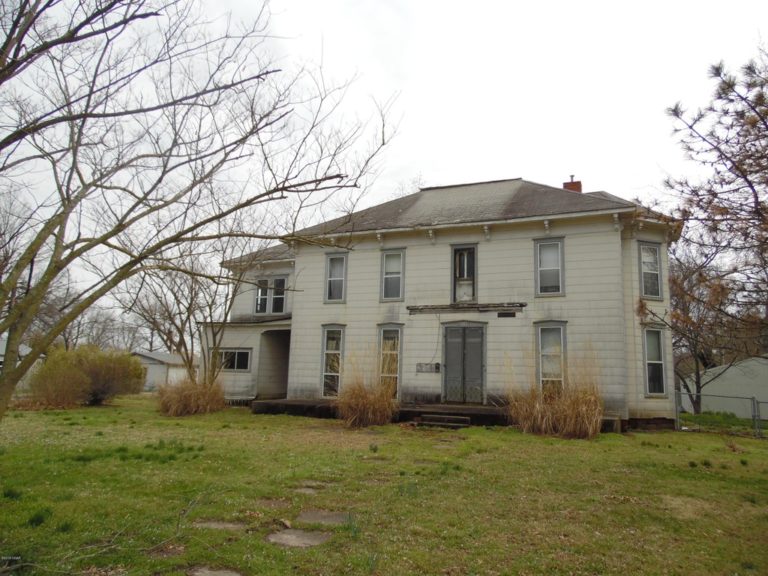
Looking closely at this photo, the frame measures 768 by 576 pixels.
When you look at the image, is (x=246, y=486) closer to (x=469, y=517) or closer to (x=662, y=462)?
(x=469, y=517)

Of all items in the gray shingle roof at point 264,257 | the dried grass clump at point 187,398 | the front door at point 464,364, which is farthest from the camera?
the gray shingle roof at point 264,257

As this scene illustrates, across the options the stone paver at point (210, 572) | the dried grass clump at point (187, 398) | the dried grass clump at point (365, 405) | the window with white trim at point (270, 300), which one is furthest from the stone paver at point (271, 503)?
the window with white trim at point (270, 300)

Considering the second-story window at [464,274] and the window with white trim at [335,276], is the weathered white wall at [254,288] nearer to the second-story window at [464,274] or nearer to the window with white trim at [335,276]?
the window with white trim at [335,276]

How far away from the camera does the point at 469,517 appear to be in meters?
5.61

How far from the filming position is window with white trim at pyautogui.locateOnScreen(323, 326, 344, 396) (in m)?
17.3

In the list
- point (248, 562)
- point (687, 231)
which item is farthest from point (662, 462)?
point (248, 562)

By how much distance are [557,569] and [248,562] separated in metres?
2.47

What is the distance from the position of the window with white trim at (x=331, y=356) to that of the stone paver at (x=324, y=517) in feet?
37.8

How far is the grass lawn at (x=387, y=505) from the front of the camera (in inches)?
173

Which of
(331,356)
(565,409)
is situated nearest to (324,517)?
(565,409)

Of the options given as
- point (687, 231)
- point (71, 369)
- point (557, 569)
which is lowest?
point (557, 569)

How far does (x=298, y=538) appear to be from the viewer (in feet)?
16.1

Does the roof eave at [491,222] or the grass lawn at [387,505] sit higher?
the roof eave at [491,222]

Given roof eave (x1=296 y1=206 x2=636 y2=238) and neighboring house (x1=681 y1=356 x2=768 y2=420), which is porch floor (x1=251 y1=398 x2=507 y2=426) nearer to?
roof eave (x1=296 y1=206 x2=636 y2=238)
